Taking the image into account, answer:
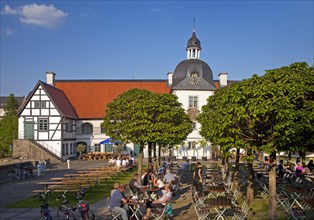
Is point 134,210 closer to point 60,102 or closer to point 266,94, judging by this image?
point 266,94

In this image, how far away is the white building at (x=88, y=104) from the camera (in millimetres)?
44906

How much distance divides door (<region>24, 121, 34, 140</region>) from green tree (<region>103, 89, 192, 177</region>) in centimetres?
2689

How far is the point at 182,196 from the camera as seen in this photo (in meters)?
18.1

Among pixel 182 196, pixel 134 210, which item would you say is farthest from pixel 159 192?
pixel 134 210

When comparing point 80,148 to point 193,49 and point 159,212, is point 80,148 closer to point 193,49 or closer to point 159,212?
point 193,49

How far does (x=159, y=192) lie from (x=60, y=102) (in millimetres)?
34207

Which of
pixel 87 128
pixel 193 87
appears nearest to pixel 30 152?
pixel 87 128

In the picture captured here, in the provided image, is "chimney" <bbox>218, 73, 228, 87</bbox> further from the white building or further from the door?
the door

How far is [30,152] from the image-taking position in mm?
42000

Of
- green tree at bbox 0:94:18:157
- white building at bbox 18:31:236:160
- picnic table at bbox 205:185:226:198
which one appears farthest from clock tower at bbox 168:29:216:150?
picnic table at bbox 205:185:226:198

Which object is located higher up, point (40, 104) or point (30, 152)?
point (40, 104)

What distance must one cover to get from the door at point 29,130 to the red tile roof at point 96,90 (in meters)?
8.66

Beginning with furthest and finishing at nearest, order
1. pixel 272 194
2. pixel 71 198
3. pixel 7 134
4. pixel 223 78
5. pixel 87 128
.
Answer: pixel 223 78 < pixel 87 128 < pixel 7 134 < pixel 71 198 < pixel 272 194

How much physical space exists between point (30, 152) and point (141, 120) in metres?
27.1
